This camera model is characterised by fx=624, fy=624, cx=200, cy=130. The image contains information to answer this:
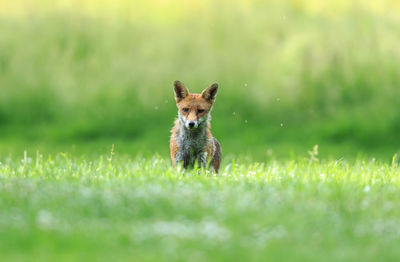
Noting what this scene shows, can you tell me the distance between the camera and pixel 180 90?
10781mm

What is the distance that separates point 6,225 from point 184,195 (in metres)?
2.15

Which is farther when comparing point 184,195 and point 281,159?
point 281,159

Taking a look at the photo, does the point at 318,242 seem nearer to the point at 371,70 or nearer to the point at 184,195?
the point at 184,195

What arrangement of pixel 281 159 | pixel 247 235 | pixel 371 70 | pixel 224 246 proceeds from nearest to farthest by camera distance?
1. pixel 224 246
2. pixel 247 235
3. pixel 281 159
4. pixel 371 70

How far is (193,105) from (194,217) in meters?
3.58

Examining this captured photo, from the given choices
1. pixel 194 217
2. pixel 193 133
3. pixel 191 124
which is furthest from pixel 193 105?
pixel 194 217

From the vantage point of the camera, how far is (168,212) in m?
7.20

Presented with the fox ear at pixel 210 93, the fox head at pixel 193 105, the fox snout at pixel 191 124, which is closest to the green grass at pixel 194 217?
the fox snout at pixel 191 124

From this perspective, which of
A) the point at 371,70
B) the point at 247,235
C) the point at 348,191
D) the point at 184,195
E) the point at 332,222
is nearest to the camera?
the point at 247,235

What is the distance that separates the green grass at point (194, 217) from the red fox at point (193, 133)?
1.07 meters

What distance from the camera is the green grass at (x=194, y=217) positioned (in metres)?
5.97

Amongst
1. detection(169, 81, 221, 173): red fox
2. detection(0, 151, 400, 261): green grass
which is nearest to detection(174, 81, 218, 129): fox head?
detection(169, 81, 221, 173): red fox

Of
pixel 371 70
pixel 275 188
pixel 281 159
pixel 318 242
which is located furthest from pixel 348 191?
pixel 371 70

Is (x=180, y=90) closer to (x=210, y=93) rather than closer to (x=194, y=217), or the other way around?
(x=210, y=93)
